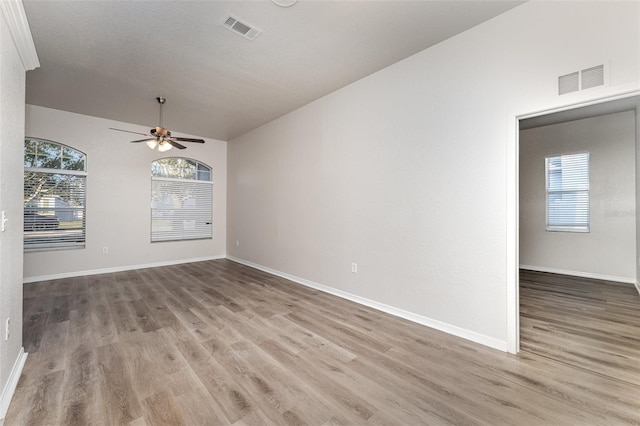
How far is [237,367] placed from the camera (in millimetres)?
2207

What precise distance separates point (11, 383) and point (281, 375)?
1850 mm

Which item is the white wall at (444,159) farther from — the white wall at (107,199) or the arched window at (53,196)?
the arched window at (53,196)

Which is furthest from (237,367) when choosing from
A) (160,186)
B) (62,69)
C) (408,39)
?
(160,186)

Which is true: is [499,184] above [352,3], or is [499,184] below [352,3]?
below

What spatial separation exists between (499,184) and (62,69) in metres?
5.19

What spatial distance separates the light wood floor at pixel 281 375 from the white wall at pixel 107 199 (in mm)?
1957

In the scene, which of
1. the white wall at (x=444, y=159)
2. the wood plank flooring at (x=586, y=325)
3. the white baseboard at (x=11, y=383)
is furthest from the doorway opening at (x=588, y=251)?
the white baseboard at (x=11, y=383)

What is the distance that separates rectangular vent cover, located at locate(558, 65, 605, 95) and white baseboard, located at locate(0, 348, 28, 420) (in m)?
4.44

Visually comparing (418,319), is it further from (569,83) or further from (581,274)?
(581,274)

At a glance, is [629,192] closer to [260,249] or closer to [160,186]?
[260,249]

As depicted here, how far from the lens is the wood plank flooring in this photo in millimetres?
2260

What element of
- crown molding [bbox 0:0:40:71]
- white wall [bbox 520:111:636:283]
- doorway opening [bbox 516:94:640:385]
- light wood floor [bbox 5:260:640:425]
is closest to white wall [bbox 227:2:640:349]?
light wood floor [bbox 5:260:640:425]

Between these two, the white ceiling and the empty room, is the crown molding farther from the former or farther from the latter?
the white ceiling

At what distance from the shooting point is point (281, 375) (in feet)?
6.90
